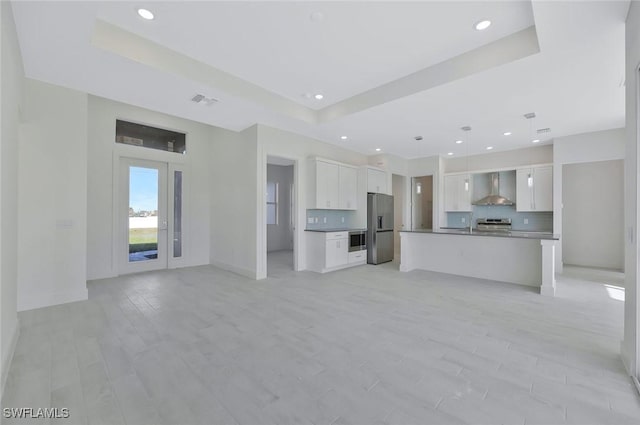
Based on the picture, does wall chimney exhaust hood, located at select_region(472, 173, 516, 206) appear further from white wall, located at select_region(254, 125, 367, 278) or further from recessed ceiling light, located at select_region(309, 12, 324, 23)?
recessed ceiling light, located at select_region(309, 12, 324, 23)

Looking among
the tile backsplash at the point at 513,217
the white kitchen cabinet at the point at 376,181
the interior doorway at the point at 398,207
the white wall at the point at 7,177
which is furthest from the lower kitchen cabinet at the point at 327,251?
the white wall at the point at 7,177

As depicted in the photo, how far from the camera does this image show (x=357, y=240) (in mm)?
6574

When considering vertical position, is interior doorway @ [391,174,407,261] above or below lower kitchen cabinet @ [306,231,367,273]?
above

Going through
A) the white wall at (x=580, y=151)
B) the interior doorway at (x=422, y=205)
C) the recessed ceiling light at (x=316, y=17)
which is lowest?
the interior doorway at (x=422, y=205)

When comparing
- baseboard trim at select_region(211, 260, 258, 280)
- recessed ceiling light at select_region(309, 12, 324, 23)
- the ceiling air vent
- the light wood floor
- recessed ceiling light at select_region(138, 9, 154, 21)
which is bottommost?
the light wood floor

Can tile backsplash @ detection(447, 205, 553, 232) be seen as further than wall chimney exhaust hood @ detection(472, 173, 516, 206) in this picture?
No

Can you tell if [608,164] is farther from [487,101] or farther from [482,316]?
[482,316]

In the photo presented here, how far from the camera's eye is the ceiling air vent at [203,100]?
3.92 meters

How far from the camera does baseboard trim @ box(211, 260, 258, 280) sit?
5.23 metres

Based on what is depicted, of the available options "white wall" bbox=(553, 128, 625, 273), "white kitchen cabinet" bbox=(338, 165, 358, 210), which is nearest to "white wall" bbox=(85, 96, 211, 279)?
"white kitchen cabinet" bbox=(338, 165, 358, 210)

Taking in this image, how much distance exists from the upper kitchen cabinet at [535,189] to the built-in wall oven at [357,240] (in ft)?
12.3

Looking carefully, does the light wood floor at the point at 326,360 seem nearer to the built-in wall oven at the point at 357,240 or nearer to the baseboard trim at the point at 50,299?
the baseboard trim at the point at 50,299

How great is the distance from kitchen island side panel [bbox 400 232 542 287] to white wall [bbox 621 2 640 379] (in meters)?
2.63

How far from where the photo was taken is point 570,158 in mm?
5848
